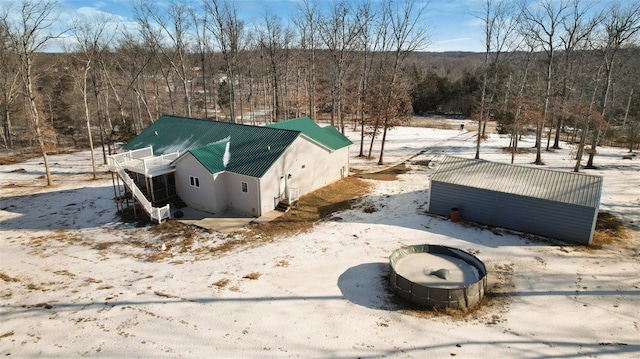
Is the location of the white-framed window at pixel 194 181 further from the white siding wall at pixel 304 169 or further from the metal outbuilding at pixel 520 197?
the metal outbuilding at pixel 520 197

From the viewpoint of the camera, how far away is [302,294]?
12.3 meters

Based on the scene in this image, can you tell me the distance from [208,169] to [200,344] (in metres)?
11.1

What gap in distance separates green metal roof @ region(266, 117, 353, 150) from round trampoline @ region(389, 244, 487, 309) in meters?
11.9

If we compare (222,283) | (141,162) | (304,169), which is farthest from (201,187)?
(222,283)

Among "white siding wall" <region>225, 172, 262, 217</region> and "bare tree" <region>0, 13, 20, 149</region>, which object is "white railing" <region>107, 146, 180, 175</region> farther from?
"bare tree" <region>0, 13, 20, 149</region>

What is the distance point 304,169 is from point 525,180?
11862 millimetres

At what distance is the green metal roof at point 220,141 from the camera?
20103mm

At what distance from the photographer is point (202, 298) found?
12094mm

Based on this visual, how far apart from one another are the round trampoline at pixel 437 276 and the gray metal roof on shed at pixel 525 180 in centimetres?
517

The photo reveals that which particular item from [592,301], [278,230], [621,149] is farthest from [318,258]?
[621,149]

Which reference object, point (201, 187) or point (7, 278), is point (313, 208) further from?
point (7, 278)

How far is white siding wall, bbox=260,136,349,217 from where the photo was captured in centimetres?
2009

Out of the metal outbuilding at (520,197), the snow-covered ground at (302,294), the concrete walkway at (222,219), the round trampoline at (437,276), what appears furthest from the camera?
the concrete walkway at (222,219)

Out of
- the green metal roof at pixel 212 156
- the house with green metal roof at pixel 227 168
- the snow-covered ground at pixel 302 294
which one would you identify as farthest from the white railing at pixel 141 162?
the snow-covered ground at pixel 302 294
